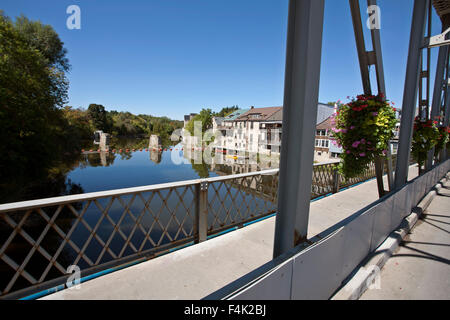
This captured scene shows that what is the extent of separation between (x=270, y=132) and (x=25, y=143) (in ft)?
84.7

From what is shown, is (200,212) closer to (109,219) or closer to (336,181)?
(109,219)

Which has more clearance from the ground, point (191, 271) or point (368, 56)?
point (368, 56)

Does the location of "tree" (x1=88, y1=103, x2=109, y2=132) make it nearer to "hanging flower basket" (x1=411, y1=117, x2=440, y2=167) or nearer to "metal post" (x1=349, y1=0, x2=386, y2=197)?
"metal post" (x1=349, y1=0, x2=386, y2=197)

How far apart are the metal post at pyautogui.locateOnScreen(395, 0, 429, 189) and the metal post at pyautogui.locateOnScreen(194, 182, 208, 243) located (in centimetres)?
351

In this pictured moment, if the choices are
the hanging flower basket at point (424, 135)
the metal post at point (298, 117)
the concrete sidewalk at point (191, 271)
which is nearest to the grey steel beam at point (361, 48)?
the metal post at point (298, 117)

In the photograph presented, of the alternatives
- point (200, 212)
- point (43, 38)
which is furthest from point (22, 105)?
point (200, 212)

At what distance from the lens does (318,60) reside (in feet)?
4.79

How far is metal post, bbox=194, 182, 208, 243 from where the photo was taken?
9.02 feet

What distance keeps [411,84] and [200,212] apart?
4.27 meters

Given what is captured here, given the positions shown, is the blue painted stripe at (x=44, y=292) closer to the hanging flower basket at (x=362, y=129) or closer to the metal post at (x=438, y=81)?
the hanging flower basket at (x=362, y=129)

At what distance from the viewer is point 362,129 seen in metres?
2.79

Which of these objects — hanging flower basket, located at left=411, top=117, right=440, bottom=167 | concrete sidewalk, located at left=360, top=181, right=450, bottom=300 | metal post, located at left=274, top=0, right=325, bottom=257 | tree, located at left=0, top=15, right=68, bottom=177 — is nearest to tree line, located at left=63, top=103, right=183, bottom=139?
tree, located at left=0, top=15, right=68, bottom=177

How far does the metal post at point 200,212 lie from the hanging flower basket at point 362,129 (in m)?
2.22
